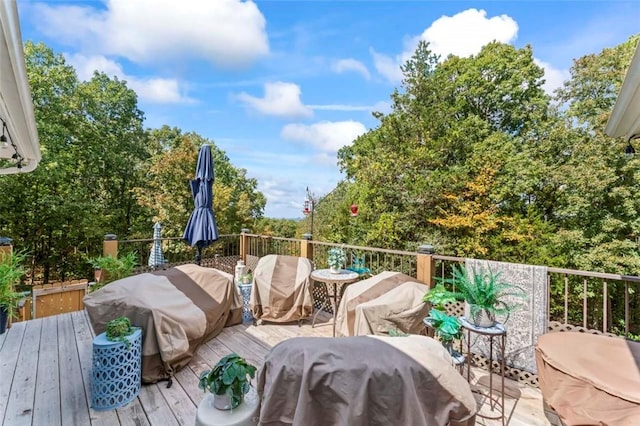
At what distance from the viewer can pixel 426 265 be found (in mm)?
3639

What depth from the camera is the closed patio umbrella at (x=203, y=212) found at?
16.8 ft

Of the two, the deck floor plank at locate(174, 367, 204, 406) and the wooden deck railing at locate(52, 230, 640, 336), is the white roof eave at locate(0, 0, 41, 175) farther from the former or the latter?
the deck floor plank at locate(174, 367, 204, 406)

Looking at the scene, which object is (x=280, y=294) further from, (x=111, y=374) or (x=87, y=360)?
(x=87, y=360)

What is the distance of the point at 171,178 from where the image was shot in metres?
12.2

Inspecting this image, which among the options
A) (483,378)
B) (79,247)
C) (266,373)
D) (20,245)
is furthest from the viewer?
(79,247)

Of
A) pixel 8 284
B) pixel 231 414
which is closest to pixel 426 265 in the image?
pixel 231 414

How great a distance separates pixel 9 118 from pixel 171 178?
10.5 meters

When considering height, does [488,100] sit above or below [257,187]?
above

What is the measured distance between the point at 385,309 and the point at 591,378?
1471mm

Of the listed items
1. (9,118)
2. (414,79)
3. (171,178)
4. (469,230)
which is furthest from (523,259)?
(171,178)

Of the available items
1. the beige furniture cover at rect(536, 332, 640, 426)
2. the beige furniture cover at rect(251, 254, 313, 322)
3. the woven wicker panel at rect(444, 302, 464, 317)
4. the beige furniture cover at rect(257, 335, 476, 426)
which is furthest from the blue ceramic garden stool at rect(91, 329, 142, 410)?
the woven wicker panel at rect(444, 302, 464, 317)

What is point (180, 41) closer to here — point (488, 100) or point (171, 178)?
point (171, 178)

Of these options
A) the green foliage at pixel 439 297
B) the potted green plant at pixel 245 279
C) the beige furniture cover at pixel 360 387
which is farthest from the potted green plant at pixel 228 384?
the potted green plant at pixel 245 279

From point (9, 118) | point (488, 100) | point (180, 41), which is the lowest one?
point (9, 118)
